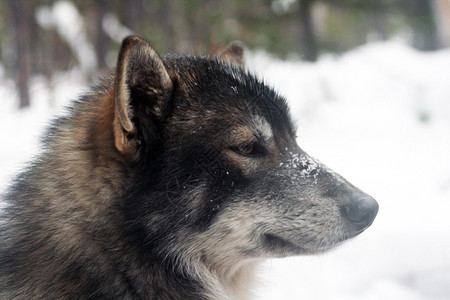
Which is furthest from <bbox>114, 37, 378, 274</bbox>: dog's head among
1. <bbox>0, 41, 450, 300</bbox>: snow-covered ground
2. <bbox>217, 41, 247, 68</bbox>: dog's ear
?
<bbox>217, 41, 247, 68</bbox>: dog's ear

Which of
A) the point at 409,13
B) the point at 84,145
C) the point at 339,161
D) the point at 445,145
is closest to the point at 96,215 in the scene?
the point at 84,145

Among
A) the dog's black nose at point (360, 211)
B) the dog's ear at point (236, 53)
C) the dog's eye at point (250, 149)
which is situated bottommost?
the dog's black nose at point (360, 211)

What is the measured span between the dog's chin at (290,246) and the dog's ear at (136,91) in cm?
77

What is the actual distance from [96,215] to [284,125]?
3.66ft

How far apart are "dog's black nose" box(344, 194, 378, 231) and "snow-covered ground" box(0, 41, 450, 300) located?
52cm

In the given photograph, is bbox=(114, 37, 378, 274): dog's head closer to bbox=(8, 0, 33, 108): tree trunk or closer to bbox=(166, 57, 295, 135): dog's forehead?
bbox=(166, 57, 295, 135): dog's forehead

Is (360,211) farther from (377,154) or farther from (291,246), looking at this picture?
(377,154)

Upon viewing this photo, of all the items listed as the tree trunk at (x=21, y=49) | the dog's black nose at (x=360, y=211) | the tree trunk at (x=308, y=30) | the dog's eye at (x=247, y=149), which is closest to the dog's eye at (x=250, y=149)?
the dog's eye at (x=247, y=149)

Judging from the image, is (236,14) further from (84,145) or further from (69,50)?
(84,145)

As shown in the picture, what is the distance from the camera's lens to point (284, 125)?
9.53ft

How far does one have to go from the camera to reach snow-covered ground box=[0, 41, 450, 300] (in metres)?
4.04

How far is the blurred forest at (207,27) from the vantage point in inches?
453

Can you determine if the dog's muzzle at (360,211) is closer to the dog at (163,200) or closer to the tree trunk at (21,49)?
the dog at (163,200)

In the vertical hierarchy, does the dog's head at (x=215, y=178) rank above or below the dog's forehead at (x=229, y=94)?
below
